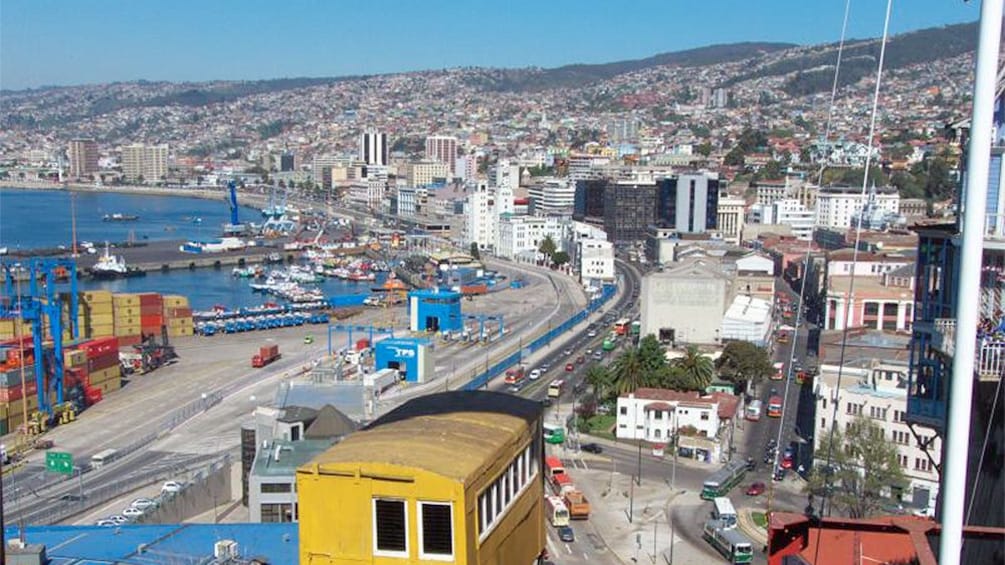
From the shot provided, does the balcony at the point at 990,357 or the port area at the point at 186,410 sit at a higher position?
the balcony at the point at 990,357

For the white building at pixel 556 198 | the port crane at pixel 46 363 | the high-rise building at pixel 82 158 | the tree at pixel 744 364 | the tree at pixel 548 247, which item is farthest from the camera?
the high-rise building at pixel 82 158

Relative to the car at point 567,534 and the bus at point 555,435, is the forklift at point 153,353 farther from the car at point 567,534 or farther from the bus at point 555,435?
the car at point 567,534

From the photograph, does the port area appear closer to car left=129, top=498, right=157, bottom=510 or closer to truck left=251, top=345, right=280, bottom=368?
truck left=251, top=345, right=280, bottom=368

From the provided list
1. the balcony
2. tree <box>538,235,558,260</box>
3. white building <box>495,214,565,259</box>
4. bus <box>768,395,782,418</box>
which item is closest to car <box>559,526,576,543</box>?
bus <box>768,395,782,418</box>

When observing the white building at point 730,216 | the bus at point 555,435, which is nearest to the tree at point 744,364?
the bus at point 555,435

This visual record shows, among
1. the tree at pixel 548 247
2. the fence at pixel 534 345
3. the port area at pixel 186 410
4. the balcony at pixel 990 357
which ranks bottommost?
the port area at pixel 186 410

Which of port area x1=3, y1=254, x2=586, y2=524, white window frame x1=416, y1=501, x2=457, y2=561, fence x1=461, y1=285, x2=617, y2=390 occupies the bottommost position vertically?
port area x1=3, y1=254, x2=586, y2=524

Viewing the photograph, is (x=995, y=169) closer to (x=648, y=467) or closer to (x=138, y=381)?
(x=648, y=467)
